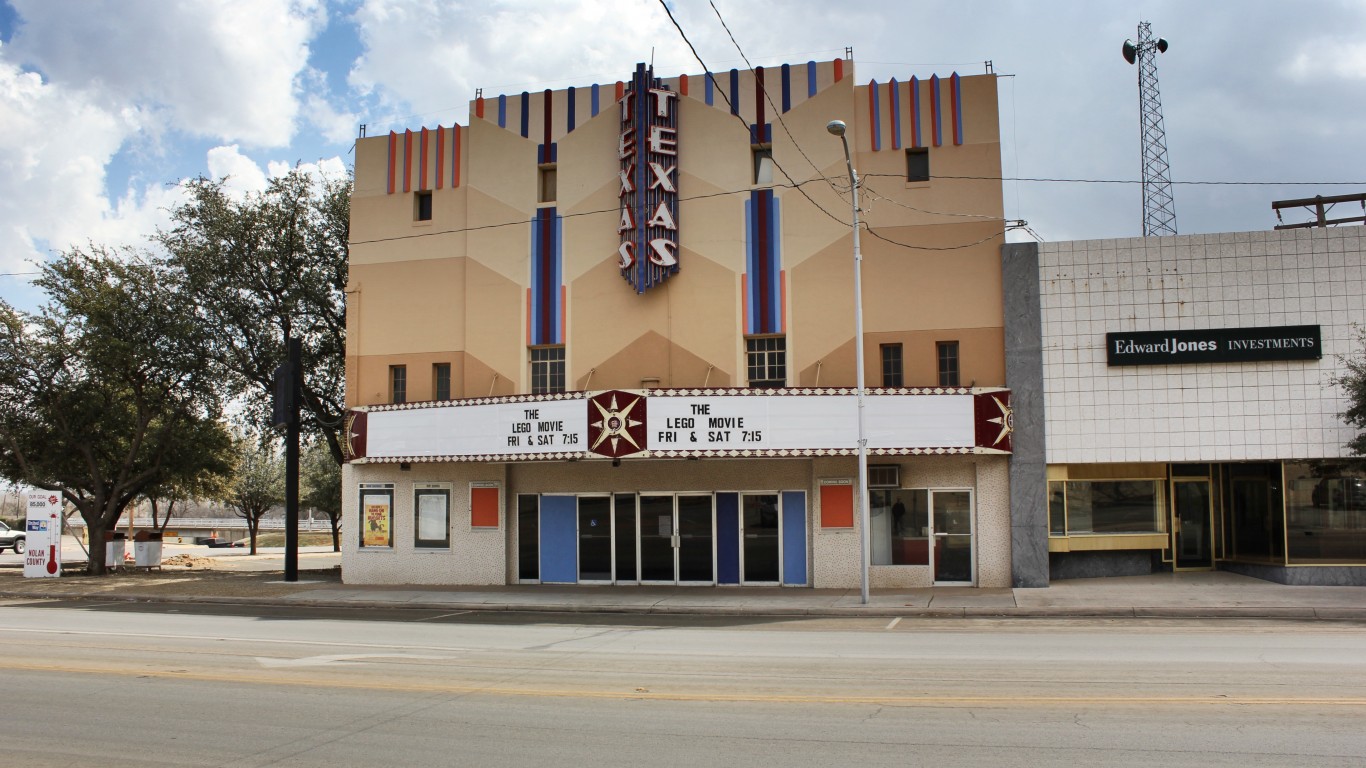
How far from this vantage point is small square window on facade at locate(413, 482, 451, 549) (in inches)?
975

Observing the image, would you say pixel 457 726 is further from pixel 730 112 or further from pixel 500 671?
pixel 730 112

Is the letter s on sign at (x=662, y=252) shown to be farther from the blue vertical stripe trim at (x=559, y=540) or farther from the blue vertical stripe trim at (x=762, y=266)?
the blue vertical stripe trim at (x=559, y=540)

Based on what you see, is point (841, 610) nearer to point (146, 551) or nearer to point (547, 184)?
point (547, 184)

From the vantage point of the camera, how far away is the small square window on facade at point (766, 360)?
2281cm

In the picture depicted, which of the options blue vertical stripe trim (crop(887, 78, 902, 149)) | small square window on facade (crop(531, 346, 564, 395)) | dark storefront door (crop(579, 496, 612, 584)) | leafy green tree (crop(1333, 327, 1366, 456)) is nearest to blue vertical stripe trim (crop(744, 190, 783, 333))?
blue vertical stripe trim (crop(887, 78, 902, 149))

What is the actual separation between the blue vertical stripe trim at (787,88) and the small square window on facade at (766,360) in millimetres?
5344

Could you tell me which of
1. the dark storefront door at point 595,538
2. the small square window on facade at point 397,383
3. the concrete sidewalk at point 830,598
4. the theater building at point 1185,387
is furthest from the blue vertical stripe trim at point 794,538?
the small square window on facade at point 397,383

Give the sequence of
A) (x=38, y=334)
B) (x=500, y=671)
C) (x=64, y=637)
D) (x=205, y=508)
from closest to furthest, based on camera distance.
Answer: (x=500, y=671), (x=64, y=637), (x=38, y=334), (x=205, y=508)

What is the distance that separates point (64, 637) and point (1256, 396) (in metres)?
22.5

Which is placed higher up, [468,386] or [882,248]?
[882,248]

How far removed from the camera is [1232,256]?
20703mm

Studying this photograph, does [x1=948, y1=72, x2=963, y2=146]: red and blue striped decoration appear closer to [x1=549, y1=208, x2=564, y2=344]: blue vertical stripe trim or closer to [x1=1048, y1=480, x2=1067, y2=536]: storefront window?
[x1=1048, y1=480, x2=1067, y2=536]: storefront window

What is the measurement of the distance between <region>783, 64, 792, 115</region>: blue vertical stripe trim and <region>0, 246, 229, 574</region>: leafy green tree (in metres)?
17.6

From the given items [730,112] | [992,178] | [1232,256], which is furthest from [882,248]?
[1232,256]
